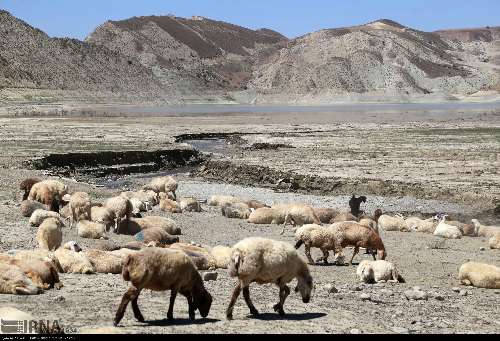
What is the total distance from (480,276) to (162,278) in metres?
7.28

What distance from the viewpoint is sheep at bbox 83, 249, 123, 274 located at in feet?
46.1

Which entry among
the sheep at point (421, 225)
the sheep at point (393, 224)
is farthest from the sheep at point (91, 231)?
the sheep at point (421, 225)

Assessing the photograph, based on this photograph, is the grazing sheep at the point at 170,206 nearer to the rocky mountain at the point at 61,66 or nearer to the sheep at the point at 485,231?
the sheep at the point at 485,231

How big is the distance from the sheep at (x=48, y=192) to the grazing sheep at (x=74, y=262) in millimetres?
8295

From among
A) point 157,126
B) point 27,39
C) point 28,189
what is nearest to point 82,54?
point 27,39

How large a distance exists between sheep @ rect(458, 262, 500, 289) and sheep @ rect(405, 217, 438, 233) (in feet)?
25.6

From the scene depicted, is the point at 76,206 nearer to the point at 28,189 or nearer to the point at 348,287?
the point at 28,189

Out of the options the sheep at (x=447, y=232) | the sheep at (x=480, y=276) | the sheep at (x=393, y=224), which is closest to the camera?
the sheep at (x=480, y=276)

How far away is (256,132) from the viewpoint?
216 ft

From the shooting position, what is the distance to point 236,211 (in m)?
24.7

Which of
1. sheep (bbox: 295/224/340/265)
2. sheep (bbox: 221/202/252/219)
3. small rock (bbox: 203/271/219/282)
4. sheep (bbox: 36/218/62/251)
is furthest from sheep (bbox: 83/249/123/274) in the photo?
sheep (bbox: 221/202/252/219)

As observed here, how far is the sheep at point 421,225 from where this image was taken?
898 inches

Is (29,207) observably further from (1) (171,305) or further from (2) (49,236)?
(1) (171,305)

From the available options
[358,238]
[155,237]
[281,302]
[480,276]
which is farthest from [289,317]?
[155,237]
